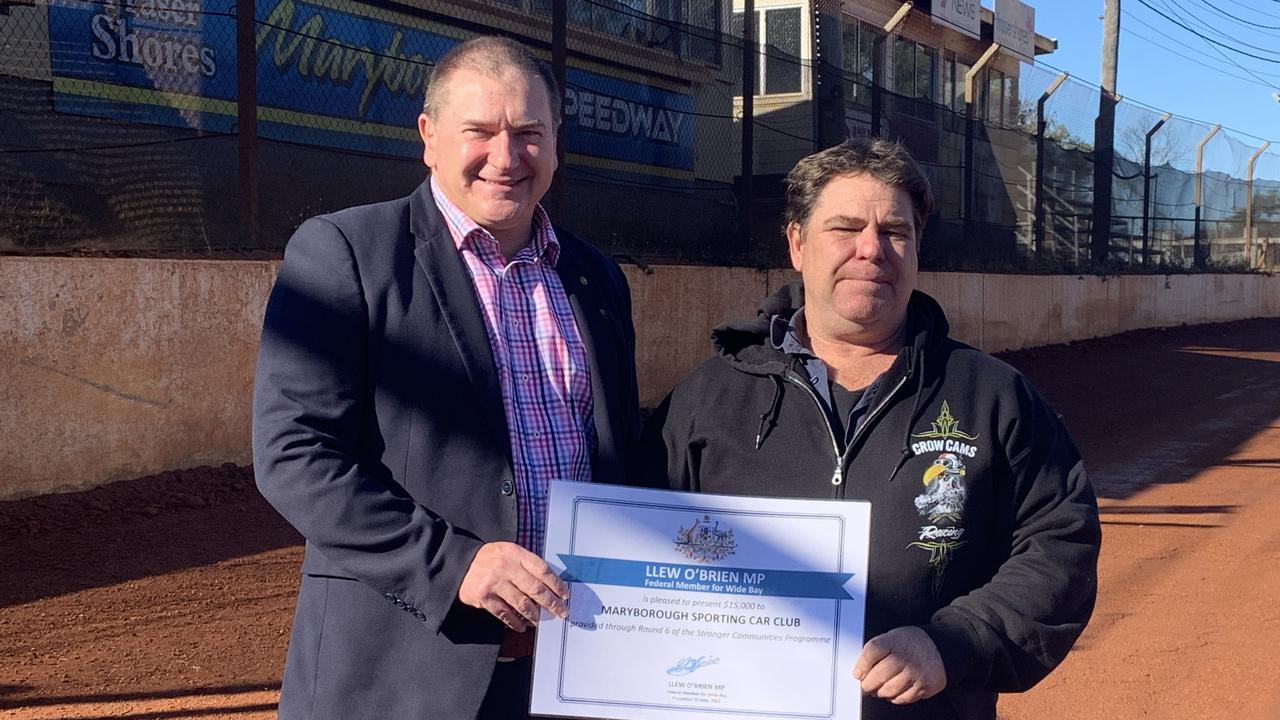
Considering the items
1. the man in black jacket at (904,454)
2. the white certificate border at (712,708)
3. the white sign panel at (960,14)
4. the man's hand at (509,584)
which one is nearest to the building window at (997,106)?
the white sign panel at (960,14)

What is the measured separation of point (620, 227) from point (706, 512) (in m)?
10.7

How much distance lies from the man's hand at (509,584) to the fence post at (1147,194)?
2502 centimetres

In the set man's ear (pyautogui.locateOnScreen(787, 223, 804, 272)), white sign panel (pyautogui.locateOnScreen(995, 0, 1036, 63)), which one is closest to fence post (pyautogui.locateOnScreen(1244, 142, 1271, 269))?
white sign panel (pyautogui.locateOnScreen(995, 0, 1036, 63))

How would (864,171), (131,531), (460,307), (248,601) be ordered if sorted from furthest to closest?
1. (131,531)
2. (248,601)
3. (864,171)
4. (460,307)

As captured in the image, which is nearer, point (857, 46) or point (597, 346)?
point (597, 346)

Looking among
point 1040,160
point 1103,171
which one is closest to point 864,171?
point 1040,160

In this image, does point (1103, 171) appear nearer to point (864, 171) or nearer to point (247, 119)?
point (247, 119)

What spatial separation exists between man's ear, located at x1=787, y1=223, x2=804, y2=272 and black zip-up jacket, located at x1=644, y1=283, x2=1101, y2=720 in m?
0.28

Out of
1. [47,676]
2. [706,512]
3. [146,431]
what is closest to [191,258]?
[146,431]

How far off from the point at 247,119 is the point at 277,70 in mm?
3364

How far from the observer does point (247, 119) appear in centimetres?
832

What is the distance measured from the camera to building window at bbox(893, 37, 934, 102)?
25.2m

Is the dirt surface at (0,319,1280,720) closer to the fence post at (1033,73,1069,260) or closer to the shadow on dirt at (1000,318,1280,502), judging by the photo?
the shadow on dirt at (1000,318,1280,502)

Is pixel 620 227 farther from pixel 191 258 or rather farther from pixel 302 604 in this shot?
pixel 302 604
